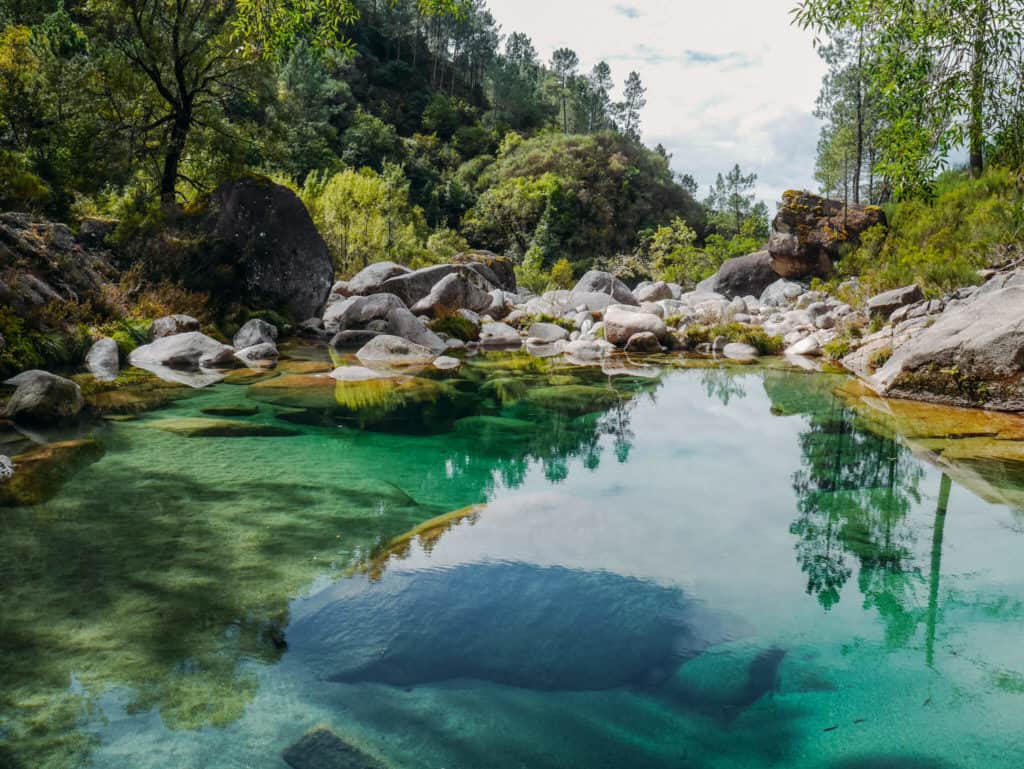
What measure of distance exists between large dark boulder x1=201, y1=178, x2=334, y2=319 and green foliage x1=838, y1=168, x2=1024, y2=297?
13.1m

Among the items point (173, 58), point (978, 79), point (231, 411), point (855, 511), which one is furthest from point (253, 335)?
point (978, 79)

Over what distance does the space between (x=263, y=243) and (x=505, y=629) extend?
47.8ft

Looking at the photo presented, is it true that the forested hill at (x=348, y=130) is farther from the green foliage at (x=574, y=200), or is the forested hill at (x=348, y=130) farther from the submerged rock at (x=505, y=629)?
the submerged rock at (x=505, y=629)

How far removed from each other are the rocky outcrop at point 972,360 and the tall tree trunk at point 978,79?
3358 mm

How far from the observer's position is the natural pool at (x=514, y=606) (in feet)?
8.55

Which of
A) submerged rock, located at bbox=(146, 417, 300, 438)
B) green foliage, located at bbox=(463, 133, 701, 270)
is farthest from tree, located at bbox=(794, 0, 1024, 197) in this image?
green foliage, located at bbox=(463, 133, 701, 270)

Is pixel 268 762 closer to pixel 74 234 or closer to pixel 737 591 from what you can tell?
pixel 737 591

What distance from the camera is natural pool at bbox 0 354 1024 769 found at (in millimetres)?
2605

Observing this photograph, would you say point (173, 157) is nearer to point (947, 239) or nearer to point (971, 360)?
point (971, 360)

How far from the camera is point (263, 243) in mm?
16047

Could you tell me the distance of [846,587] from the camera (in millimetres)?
4070

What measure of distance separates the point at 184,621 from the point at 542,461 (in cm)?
412

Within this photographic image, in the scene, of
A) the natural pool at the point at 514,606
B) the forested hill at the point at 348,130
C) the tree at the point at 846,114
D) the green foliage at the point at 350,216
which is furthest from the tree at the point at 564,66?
the natural pool at the point at 514,606

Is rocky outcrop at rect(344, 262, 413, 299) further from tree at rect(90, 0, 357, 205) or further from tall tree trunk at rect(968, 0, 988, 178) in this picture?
tall tree trunk at rect(968, 0, 988, 178)
